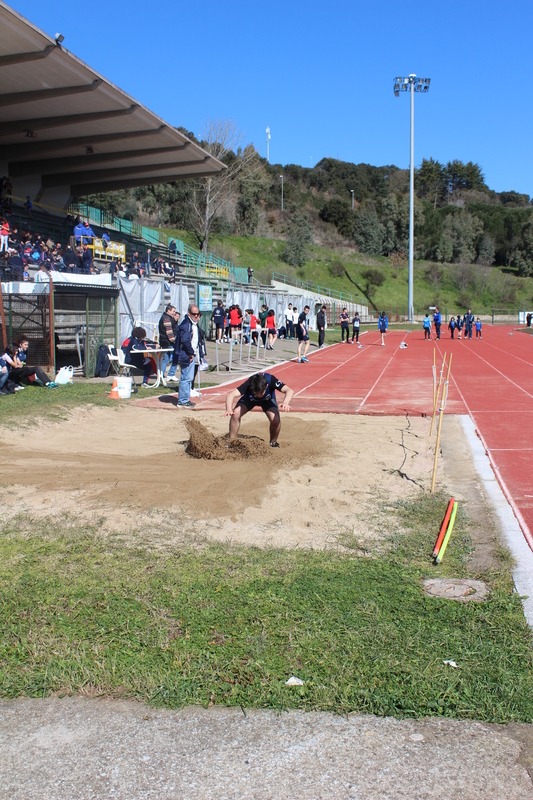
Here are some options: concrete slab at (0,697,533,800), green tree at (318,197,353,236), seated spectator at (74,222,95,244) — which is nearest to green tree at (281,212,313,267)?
green tree at (318,197,353,236)

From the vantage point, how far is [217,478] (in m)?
7.57

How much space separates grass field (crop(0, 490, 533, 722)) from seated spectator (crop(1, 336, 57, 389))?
9.48 m

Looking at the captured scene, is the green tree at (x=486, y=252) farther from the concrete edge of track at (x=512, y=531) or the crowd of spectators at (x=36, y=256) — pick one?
the concrete edge of track at (x=512, y=531)

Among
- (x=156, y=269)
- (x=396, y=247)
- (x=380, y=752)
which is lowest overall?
(x=380, y=752)

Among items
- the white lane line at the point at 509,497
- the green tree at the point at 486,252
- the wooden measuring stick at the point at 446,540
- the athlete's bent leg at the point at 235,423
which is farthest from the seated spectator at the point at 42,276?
the green tree at the point at 486,252

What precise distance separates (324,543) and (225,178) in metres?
61.6

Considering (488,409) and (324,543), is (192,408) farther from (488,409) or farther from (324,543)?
(324,543)

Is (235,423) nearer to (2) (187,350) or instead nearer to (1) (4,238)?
(2) (187,350)

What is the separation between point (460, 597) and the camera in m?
4.68

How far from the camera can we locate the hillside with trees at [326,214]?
6456 cm

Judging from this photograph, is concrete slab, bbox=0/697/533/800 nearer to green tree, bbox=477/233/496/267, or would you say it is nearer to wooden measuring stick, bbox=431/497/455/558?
wooden measuring stick, bbox=431/497/455/558

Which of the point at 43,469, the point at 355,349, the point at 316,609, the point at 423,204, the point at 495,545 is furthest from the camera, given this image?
the point at 423,204

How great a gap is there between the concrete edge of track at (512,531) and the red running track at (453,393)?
9 cm

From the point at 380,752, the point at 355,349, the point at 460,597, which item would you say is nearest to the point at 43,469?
the point at 460,597
